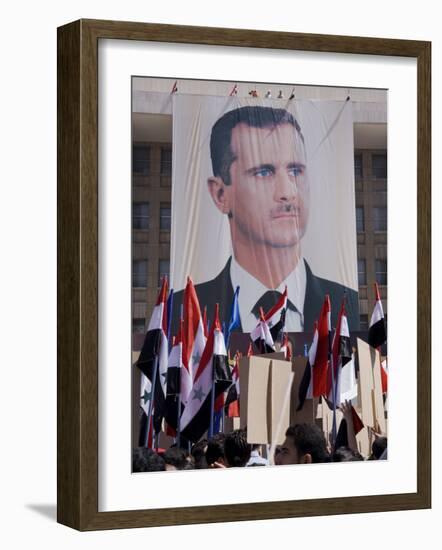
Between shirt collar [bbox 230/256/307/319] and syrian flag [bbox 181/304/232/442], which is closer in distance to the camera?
syrian flag [bbox 181/304/232/442]

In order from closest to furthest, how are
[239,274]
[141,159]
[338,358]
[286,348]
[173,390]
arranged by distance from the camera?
[141,159] → [173,390] → [239,274] → [286,348] → [338,358]

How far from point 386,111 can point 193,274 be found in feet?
4.52

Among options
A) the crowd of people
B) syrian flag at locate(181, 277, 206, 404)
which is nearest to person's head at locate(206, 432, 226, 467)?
the crowd of people

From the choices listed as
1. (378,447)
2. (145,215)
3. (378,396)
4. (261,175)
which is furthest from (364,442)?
(145,215)

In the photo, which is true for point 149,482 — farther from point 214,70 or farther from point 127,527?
point 214,70

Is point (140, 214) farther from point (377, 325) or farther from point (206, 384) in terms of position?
point (377, 325)

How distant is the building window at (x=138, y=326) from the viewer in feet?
27.8

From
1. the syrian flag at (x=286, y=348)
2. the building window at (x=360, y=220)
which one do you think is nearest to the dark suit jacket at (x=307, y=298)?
the syrian flag at (x=286, y=348)

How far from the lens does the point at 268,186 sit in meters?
8.74

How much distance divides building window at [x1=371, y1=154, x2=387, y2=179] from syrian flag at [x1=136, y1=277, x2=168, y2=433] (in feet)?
4.26

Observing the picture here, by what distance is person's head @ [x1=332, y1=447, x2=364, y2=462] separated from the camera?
8.95m

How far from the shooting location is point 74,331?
27.5 ft

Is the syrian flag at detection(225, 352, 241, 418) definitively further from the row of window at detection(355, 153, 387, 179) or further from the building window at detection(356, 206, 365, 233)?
the row of window at detection(355, 153, 387, 179)

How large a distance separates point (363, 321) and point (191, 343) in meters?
0.96
